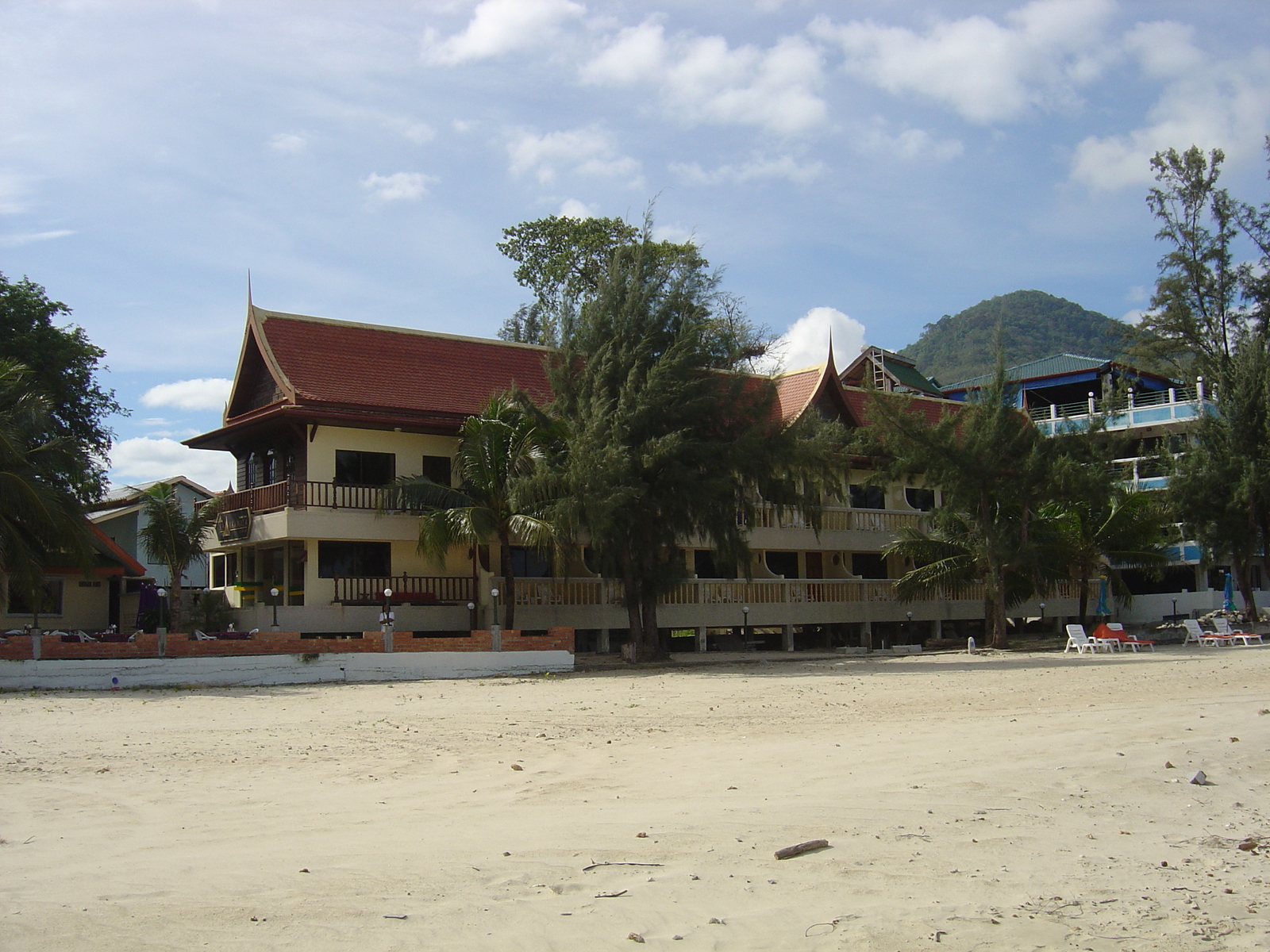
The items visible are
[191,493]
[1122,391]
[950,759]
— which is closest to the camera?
[950,759]

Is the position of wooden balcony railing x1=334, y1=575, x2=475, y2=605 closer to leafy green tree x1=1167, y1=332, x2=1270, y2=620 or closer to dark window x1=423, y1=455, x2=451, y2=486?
dark window x1=423, y1=455, x2=451, y2=486

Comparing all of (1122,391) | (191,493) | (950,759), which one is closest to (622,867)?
(950,759)

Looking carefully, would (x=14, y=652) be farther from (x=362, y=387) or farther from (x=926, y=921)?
(x=926, y=921)

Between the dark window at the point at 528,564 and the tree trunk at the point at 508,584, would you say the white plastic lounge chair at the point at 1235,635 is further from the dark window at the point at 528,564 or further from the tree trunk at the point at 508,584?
the tree trunk at the point at 508,584

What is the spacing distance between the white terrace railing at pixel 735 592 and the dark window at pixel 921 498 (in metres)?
3.24

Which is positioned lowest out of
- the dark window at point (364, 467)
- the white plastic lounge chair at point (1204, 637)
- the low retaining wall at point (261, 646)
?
the white plastic lounge chair at point (1204, 637)

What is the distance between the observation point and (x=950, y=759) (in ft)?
33.8

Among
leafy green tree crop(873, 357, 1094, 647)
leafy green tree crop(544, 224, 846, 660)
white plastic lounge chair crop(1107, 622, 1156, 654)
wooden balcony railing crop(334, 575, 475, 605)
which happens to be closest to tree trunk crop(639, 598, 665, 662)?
leafy green tree crop(544, 224, 846, 660)

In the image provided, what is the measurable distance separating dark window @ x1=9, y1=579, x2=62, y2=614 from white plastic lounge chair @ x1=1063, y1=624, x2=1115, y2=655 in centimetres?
2468

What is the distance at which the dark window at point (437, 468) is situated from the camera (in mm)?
27359

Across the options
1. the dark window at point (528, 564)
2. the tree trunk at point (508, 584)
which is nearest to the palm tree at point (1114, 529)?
the dark window at point (528, 564)

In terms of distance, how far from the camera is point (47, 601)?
1106 inches

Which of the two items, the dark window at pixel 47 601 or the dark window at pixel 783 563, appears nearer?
the dark window at pixel 47 601

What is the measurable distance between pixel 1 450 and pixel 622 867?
1765 centimetres
